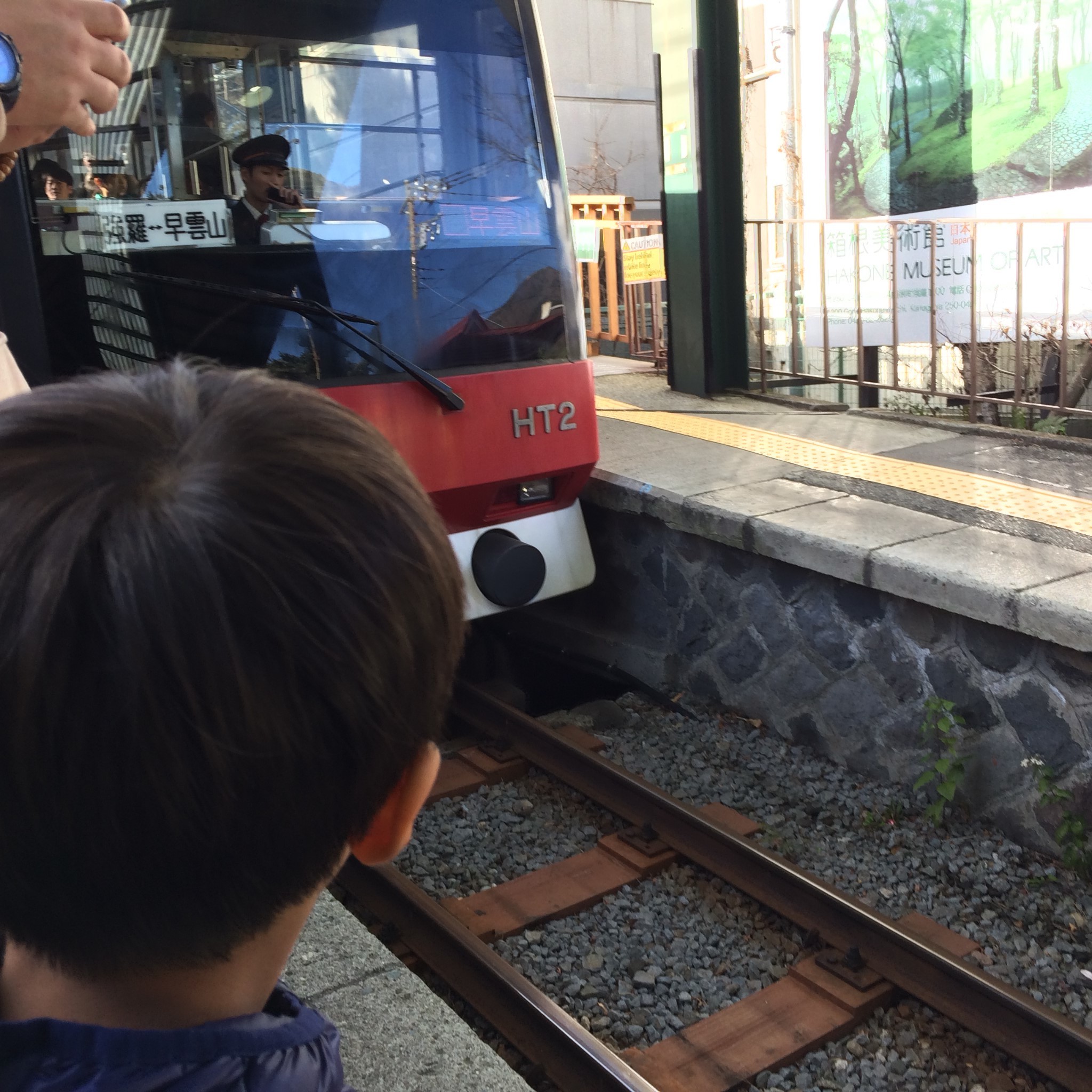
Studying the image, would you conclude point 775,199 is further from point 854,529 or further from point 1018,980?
point 1018,980

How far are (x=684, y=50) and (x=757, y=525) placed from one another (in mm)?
3951

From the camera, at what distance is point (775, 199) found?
1106cm

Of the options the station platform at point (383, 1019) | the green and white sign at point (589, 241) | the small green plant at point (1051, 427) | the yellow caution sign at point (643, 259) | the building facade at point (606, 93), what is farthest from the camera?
the building facade at point (606, 93)

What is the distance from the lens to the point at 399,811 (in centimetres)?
86

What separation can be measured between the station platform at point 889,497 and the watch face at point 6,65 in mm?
2868

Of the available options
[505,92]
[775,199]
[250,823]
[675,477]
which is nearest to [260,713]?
[250,823]

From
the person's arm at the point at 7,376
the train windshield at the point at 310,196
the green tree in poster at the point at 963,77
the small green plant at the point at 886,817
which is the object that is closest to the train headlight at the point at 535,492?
the train windshield at the point at 310,196

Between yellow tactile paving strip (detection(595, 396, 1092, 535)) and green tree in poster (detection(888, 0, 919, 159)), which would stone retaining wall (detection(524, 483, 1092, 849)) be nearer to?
yellow tactile paving strip (detection(595, 396, 1092, 535))

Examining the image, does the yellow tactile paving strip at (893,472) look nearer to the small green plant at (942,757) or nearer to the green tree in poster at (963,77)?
the small green plant at (942,757)

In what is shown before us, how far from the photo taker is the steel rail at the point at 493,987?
2.47 metres

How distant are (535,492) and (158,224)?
1.63 metres

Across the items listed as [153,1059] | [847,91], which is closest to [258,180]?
[153,1059]

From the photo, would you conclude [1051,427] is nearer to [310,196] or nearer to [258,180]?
[310,196]

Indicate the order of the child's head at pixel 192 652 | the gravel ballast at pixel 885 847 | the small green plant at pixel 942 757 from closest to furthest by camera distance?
the child's head at pixel 192 652
the gravel ballast at pixel 885 847
the small green plant at pixel 942 757
